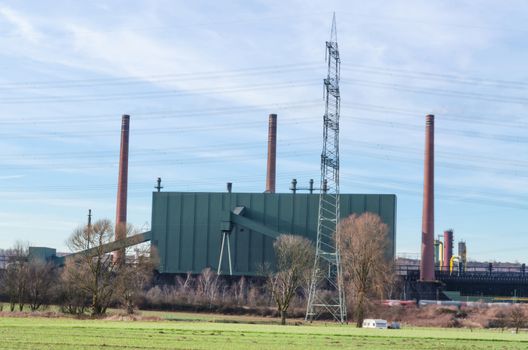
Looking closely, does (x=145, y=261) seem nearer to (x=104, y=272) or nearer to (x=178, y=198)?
(x=104, y=272)

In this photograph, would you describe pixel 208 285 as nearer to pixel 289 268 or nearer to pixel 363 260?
pixel 289 268

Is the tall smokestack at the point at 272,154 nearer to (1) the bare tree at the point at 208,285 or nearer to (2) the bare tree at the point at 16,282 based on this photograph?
(1) the bare tree at the point at 208,285

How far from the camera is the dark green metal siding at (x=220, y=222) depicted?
84812mm

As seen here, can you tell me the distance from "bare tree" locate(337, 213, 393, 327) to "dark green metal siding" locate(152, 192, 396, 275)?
29.1 ft

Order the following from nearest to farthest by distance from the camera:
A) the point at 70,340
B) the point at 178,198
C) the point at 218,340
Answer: the point at 70,340, the point at 218,340, the point at 178,198

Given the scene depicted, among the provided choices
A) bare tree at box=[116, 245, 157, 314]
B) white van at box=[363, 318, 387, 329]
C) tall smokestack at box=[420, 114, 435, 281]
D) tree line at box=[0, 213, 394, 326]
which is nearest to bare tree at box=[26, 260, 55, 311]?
tree line at box=[0, 213, 394, 326]

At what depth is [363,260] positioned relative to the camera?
62.2 metres

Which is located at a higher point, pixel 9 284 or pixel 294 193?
pixel 294 193

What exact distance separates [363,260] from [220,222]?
2653 centimetres

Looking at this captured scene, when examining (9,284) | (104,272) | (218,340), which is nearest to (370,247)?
(104,272)

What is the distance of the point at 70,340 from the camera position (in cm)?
2791

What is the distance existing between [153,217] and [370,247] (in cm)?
3172

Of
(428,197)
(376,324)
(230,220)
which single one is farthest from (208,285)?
(376,324)

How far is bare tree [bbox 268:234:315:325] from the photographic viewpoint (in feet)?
209
